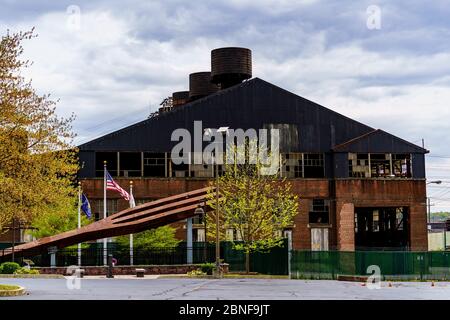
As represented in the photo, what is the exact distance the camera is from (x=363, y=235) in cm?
7962

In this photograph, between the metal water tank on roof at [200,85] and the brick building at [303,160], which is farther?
the metal water tank on roof at [200,85]

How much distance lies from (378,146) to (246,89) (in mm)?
12314

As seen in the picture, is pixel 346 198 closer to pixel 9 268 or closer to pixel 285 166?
pixel 285 166

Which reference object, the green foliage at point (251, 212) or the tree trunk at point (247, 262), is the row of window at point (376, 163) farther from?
the tree trunk at point (247, 262)

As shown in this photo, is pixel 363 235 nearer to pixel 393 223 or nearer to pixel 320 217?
pixel 393 223

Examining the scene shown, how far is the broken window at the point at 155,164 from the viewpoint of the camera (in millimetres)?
60469

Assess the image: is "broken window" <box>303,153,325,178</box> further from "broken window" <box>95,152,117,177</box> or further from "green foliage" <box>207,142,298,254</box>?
"broken window" <box>95,152,117,177</box>

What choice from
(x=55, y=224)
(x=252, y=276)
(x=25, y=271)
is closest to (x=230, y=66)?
(x=55, y=224)

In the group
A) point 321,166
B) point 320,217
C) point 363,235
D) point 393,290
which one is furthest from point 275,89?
point 393,290

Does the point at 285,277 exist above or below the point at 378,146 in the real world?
below

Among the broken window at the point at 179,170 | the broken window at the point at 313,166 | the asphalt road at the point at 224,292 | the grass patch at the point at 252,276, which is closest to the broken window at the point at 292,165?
the broken window at the point at 313,166

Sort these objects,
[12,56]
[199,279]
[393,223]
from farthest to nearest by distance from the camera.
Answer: [393,223]
[199,279]
[12,56]

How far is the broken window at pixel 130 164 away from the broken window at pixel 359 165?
58.6ft

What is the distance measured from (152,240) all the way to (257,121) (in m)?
17.4
